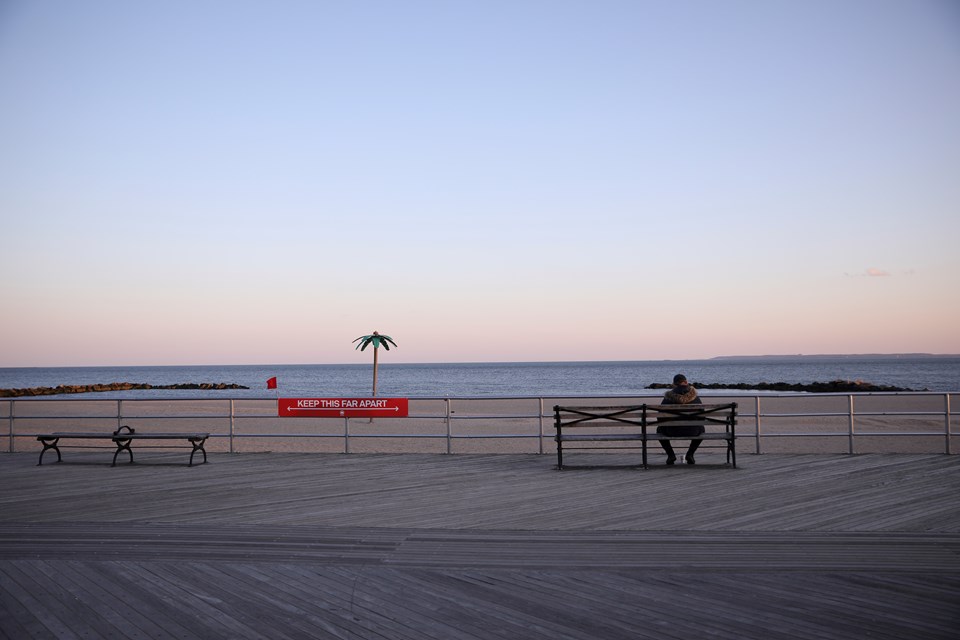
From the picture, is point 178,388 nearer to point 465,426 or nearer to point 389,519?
point 465,426

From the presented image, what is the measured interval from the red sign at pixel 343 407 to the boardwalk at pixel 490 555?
9.28ft

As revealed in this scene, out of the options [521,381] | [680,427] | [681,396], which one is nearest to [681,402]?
[681,396]

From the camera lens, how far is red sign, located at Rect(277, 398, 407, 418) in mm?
13242

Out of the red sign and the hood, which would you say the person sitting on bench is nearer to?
the hood

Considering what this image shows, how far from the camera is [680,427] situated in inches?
442


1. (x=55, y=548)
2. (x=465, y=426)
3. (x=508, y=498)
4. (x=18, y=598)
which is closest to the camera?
(x=18, y=598)

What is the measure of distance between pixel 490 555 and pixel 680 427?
5.87 meters

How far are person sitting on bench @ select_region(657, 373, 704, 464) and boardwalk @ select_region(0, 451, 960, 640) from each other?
93 centimetres

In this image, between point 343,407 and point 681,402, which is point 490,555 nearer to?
point 681,402

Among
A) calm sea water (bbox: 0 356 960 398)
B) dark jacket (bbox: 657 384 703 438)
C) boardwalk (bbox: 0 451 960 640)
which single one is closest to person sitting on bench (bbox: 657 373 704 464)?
dark jacket (bbox: 657 384 703 438)

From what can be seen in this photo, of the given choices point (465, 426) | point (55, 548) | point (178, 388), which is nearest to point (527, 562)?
point (55, 548)

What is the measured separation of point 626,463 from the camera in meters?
11.6

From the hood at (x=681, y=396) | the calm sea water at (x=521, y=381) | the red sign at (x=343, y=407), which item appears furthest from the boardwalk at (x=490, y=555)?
the calm sea water at (x=521, y=381)

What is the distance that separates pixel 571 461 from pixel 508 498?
3416 millimetres
